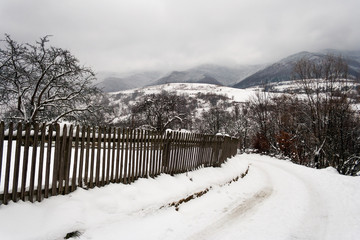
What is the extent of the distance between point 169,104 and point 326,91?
18390 millimetres

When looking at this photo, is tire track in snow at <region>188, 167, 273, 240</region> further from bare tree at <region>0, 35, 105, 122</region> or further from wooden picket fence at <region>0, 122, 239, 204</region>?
bare tree at <region>0, 35, 105, 122</region>

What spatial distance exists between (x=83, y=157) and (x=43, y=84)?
14.7 metres

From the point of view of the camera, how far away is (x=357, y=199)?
27.1 ft

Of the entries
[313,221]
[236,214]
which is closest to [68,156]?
[236,214]

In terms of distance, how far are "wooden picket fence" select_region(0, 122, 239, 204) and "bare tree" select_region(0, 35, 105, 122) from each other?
10.1 m

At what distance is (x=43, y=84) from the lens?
16.8 m

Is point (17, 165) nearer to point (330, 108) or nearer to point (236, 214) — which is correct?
point (236, 214)

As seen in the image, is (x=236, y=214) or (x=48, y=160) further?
(x=236, y=214)

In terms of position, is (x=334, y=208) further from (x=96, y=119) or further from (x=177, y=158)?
(x=96, y=119)

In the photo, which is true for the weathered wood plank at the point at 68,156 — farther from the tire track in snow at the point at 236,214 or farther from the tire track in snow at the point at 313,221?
the tire track in snow at the point at 313,221

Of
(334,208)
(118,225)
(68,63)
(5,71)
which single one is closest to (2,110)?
(5,71)

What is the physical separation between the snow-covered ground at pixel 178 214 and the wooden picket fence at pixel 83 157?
255 mm

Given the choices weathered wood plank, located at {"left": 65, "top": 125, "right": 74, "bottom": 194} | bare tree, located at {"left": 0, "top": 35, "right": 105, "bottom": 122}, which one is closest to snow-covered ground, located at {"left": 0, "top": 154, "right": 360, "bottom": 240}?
weathered wood plank, located at {"left": 65, "top": 125, "right": 74, "bottom": 194}

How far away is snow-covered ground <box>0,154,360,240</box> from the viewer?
3957 millimetres
